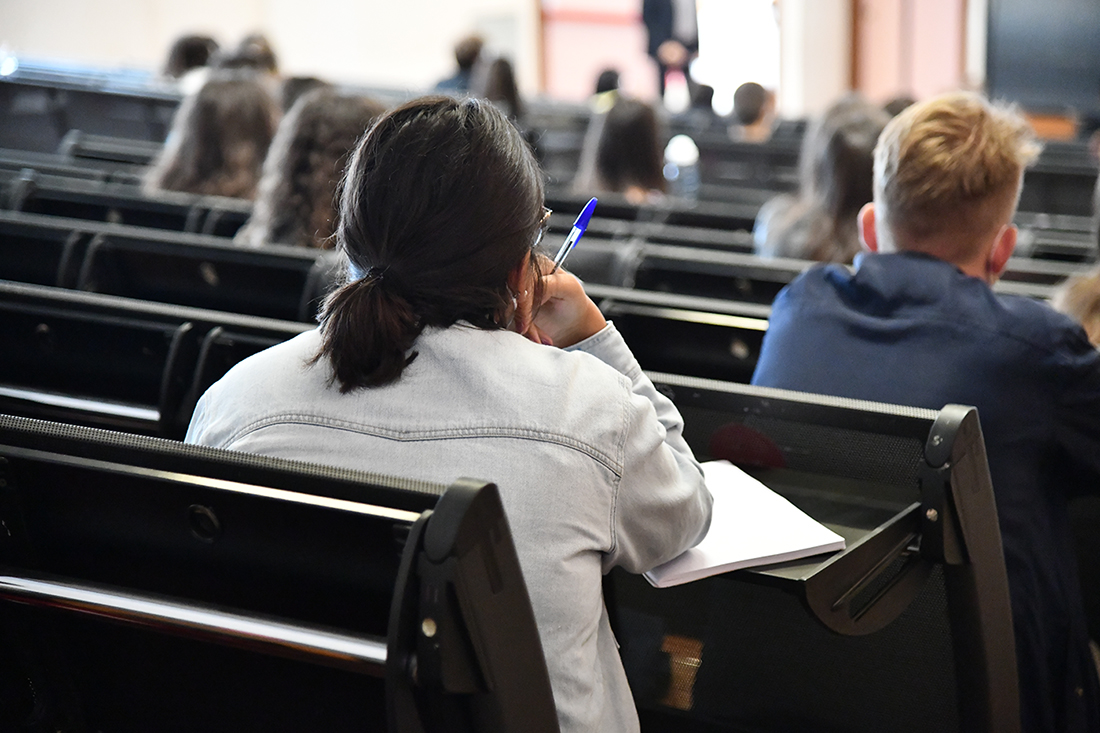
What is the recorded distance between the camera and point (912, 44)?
391 inches

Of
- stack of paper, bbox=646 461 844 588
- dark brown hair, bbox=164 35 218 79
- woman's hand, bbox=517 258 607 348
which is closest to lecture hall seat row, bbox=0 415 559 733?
stack of paper, bbox=646 461 844 588

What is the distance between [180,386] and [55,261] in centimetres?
96

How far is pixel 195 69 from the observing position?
6.24 m

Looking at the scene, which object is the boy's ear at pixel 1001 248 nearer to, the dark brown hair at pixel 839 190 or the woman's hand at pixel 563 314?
the woman's hand at pixel 563 314

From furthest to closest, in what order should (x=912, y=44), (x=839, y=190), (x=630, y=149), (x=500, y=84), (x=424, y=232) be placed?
(x=912, y=44) → (x=500, y=84) → (x=630, y=149) → (x=839, y=190) → (x=424, y=232)

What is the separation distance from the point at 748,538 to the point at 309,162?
170 cm

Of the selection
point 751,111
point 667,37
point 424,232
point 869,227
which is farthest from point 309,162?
point 667,37

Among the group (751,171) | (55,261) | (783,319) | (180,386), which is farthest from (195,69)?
(783,319)

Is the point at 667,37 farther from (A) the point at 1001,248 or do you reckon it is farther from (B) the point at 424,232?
(B) the point at 424,232

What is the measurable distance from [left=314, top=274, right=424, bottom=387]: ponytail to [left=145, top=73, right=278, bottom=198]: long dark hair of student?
8.34 feet

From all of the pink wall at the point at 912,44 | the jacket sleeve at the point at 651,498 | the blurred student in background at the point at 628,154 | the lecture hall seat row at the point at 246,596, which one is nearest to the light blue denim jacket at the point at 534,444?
the jacket sleeve at the point at 651,498

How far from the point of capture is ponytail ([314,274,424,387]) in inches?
41.4

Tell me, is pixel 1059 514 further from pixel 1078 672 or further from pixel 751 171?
pixel 751 171

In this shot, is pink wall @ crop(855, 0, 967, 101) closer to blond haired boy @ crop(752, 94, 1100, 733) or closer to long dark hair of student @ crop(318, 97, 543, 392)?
blond haired boy @ crop(752, 94, 1100, 733)
